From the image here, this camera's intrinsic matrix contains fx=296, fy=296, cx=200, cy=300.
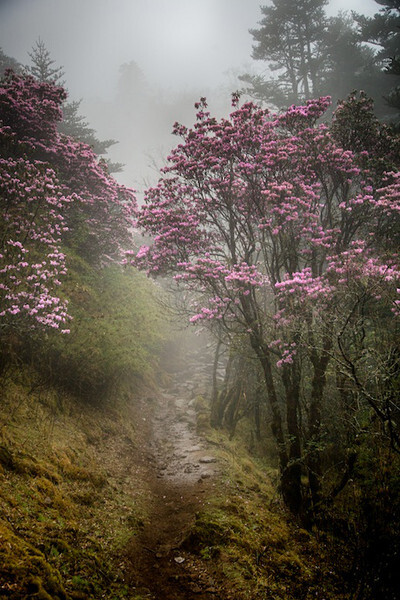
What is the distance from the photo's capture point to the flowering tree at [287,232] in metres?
6.71

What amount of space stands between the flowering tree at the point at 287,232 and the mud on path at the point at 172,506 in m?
2.34

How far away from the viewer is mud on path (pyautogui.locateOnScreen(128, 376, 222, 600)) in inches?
161

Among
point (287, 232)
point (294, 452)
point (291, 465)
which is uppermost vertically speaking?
point (287, 232)

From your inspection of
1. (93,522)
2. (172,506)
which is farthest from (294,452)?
(93,522)

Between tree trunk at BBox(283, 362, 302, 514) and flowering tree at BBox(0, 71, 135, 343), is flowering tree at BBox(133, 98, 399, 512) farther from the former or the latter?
flowering tree at BBox(0, 71, 135, 343)

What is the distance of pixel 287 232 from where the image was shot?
7645mm

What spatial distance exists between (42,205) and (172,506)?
10.4 m

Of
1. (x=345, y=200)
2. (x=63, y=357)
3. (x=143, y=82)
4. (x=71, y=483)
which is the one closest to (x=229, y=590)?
(x=71, y=483)

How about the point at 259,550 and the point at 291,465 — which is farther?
the point at 291,465

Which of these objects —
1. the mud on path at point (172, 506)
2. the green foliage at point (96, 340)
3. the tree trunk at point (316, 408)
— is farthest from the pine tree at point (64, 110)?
the tree trunk at point (316, 408)

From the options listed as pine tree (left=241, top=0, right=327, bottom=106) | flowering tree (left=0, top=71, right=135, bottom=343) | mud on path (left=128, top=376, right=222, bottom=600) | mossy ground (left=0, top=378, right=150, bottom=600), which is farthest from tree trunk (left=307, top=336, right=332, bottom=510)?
pine tree (left=241, top=0, right=327, bottom=106)

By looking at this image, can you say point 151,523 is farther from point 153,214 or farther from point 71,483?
point 153,214

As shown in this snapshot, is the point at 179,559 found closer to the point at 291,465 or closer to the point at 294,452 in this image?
the point at 291,465

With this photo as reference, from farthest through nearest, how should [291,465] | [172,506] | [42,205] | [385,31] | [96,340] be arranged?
[385,31], [42,205], [96,340], [291,465], [172,506]
